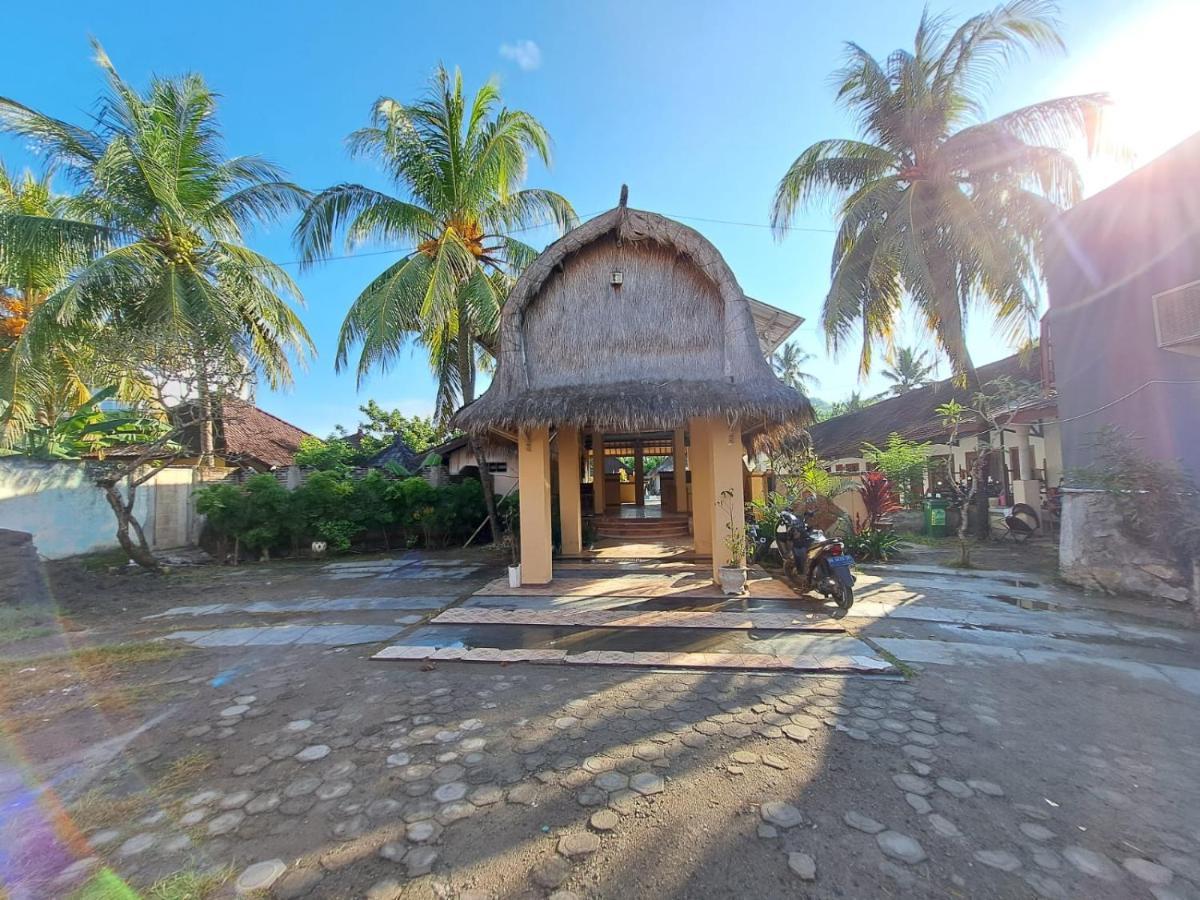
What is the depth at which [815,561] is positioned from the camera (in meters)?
6.29

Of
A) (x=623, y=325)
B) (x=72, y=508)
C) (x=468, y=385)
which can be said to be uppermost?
(x=623, y=325)

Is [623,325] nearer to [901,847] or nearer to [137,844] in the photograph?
[901,847]

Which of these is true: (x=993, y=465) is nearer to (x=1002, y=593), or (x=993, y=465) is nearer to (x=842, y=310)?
(x=842, y=310)

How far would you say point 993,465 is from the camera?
631 inches

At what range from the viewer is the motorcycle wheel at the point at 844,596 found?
5.97m

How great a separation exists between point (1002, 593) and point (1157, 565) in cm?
163

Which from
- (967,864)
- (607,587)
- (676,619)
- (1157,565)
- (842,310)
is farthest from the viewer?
(842,310)

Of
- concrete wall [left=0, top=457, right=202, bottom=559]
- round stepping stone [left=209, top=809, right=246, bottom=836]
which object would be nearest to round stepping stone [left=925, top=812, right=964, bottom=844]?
round stepping stone [left=209, top=809, right=246, bottom=836]

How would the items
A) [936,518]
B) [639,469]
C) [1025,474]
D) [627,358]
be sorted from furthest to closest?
[1025,474]
[639,469]
[936,518]
[627,358]

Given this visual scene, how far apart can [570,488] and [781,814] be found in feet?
23.1

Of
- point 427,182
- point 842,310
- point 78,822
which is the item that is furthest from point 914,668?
point 427,182

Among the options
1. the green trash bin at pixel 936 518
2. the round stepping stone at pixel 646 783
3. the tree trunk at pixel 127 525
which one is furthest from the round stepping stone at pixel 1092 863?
the tree trunk at pixel 127 525

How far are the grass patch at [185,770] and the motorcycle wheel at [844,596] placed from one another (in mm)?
6050

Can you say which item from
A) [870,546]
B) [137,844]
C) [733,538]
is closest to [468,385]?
[733,538]
